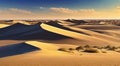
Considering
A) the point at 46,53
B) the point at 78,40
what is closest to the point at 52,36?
the point at 78,40

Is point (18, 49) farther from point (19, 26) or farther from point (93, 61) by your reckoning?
point (19, 26)

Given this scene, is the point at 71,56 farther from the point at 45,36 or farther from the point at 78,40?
the point at 45,36

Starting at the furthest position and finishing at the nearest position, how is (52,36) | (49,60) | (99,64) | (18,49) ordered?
(52,36) → (18,49) → (49,60) → (99,64)

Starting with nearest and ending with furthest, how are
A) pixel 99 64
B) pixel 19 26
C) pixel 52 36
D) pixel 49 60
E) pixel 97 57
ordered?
pixel 99 64
pixel 49 60
pixel 97 57
pixel 52 36
pixel 19 26

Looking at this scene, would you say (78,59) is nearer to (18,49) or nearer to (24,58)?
(24,58)

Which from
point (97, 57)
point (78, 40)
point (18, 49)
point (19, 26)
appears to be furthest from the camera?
point (19, 26)

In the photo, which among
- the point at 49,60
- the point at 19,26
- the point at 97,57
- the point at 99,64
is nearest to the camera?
the point at 99,64

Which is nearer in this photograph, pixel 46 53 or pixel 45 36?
pixel 46 53

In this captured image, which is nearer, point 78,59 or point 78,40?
point 78,59

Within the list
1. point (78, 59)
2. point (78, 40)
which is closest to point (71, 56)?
point (78, 59)
